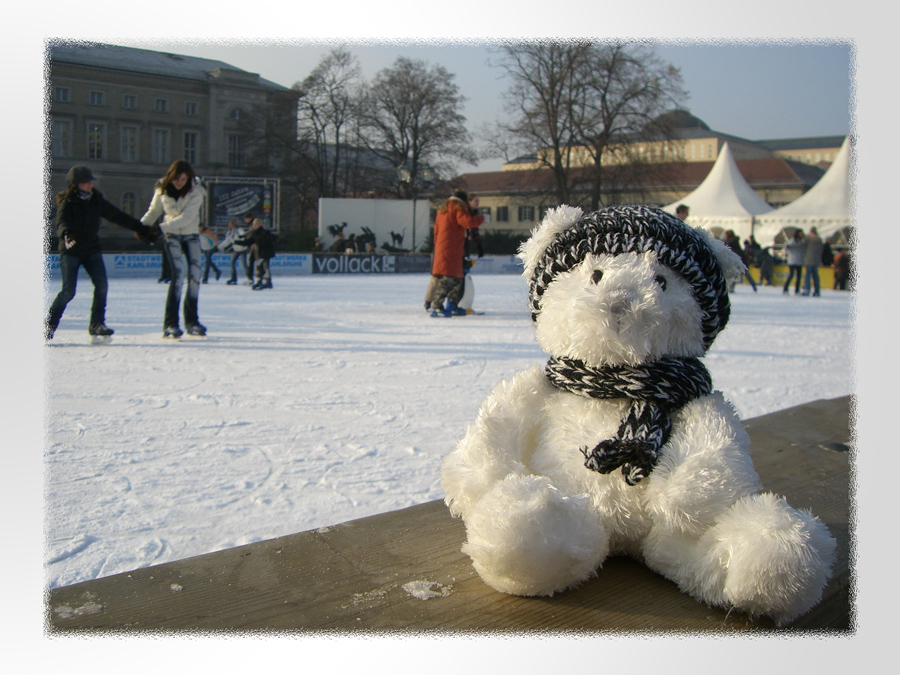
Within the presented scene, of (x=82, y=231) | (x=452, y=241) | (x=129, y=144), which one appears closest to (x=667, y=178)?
(x=129, y=144)

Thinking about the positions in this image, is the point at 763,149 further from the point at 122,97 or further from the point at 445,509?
the point at 445,509

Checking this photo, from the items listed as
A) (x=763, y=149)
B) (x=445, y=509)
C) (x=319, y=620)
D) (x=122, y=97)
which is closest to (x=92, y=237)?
(x=445, y=509)

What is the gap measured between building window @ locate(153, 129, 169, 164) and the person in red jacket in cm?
2670

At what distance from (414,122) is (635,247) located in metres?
31.8

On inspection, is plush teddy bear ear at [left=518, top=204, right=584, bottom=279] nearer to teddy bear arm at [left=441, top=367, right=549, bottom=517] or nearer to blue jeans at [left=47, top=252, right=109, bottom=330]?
teddy bear arm at [left=441, top=367, right=549, bottom=517]

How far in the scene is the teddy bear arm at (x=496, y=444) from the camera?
4.93 ft

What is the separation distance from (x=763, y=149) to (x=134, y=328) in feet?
213

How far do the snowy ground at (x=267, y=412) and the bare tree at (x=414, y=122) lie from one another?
787 inches

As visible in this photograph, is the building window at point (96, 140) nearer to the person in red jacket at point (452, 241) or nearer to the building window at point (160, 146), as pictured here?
the building window at point (160, 146)

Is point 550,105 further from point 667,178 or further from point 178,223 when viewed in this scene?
point 178,223

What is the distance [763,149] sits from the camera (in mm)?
62125

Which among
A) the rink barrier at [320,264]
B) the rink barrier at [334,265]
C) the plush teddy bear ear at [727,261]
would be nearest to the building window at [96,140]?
the rink barrier at [334,265]

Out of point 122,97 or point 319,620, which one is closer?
point 319,620

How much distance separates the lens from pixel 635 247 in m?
1.50
